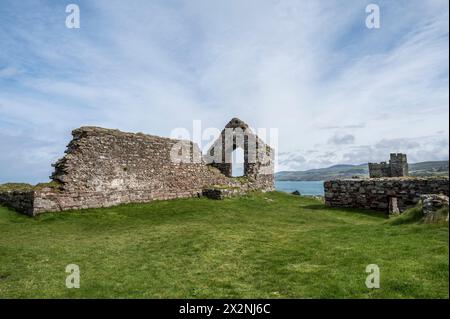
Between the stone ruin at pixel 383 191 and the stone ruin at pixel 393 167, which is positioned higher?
the stone ruin at pixel 393 167

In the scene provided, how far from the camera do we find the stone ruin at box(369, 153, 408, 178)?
32750 millimetres

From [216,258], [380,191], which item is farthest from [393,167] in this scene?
[216,258]

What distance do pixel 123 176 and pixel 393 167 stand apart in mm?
25997

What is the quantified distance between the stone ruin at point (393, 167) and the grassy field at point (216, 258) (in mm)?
20761

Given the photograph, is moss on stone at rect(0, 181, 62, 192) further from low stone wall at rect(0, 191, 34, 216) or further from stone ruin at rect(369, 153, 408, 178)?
stone ruin at rect(369, 153, 408, 178)

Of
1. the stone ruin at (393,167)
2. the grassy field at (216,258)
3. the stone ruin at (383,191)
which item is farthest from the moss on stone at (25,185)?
the stone ruin at (393,167)

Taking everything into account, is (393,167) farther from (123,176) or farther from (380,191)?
(123,176)

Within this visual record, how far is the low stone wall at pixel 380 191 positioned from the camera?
19.1 m

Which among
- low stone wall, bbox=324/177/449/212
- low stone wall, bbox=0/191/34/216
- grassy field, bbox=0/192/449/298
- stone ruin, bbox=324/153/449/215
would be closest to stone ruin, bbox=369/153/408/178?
stone ruin, bbox=324/153/449/215

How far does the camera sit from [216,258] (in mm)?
9289

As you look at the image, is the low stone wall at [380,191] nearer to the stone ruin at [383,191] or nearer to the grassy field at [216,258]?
the stone ruin at [383,191]

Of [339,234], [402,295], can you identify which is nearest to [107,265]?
[402,295]

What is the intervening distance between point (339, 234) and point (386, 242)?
7.28ft
